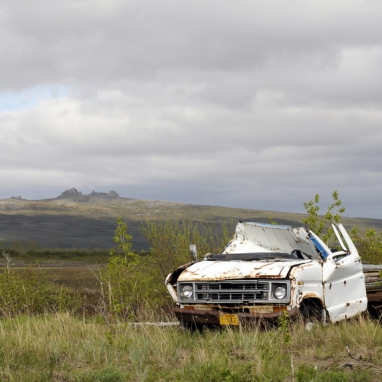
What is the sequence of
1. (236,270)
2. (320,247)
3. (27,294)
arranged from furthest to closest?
(27,294), (320,247), (236,270)

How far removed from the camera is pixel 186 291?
370 inches

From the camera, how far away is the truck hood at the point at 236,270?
8.94m

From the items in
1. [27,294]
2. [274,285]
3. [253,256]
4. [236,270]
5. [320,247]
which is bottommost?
[27,294]

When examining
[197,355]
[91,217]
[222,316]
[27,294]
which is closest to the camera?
[197,355]

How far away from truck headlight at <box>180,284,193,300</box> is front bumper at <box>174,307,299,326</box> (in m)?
Answer: 0.18

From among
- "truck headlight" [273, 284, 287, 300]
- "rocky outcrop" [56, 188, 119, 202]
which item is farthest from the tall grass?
"rocky outcrop" [56, 188, 119, 202]

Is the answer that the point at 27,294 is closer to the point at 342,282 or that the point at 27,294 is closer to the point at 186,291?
the point at 186,291

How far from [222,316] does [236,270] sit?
68 cm

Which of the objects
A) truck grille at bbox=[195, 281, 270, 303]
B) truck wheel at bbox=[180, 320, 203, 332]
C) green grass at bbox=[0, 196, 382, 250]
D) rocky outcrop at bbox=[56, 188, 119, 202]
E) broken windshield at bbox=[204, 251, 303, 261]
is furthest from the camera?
rocky outcrop at bbox=[56, 188, 119, 202]

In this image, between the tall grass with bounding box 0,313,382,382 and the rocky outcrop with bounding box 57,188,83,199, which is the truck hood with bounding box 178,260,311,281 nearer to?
the tall grass with bounding box 0,313,382,382

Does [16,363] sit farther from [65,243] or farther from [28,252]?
[65,243]

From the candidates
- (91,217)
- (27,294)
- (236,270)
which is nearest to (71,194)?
(91,217)

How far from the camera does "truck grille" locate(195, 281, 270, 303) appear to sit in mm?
8913

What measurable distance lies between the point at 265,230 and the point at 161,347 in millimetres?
3750
